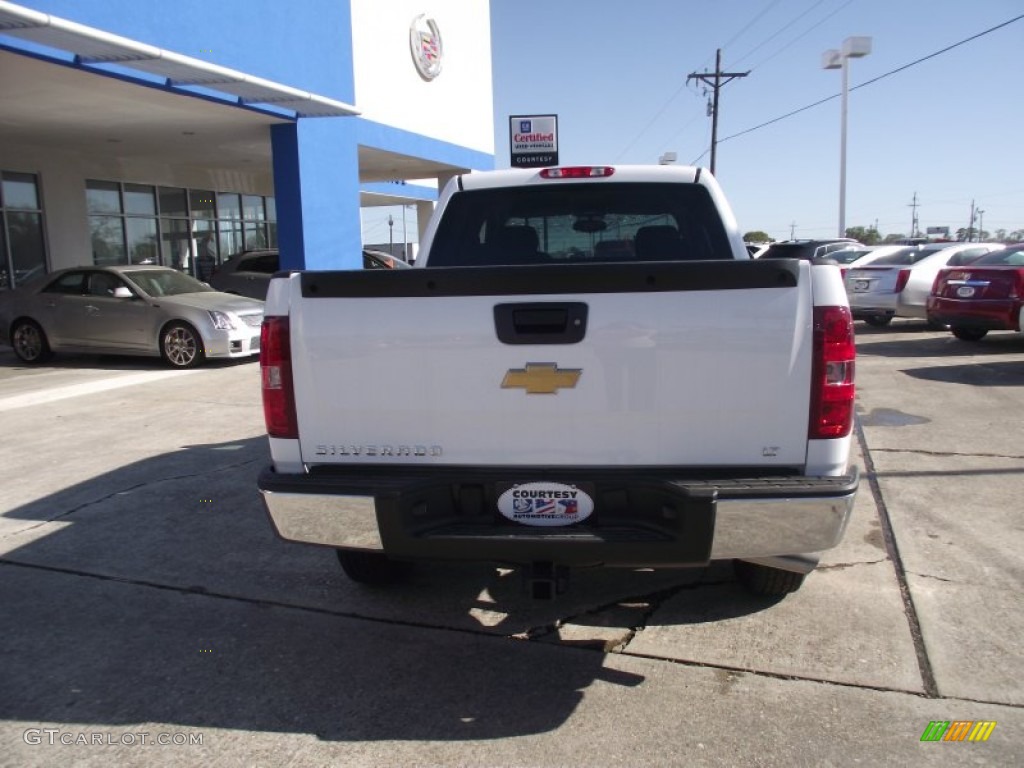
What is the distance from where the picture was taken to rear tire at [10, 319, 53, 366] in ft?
41.7

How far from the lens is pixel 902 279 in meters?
13.8

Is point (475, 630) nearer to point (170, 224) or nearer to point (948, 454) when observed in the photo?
point (948, 454)

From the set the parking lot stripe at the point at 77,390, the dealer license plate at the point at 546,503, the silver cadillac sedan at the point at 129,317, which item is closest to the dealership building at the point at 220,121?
the silver cadillac sedan at the point at 129,317

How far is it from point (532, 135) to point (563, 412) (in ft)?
46.5

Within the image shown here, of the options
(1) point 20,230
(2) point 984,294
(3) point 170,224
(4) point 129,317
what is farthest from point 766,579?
(3) point 170,224

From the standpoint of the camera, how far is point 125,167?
754 inches

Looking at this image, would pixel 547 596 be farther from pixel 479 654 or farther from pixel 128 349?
pixel 128 349

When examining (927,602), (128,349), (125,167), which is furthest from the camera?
(125,167)

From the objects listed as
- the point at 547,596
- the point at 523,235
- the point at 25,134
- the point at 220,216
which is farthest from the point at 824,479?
the point at 220,216

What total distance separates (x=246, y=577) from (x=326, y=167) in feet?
43.4

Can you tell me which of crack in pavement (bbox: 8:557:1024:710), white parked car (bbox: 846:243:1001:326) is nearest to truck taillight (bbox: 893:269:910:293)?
white parked car (bbox: 846:243:1001:326)

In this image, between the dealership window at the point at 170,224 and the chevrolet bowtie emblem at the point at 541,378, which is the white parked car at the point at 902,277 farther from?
the dealership window at the point at 170,224

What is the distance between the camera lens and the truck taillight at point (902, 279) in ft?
45.0

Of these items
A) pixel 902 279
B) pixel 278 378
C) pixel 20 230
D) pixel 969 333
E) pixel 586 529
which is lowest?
pixel 969 333
